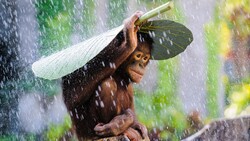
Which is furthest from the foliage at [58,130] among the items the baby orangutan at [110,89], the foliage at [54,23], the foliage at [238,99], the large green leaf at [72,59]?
the large green leaf at [72,59]

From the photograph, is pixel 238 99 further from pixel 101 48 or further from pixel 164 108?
pixel 101 48

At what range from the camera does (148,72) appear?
630 cm

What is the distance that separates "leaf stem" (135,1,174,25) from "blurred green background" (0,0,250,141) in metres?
3.75

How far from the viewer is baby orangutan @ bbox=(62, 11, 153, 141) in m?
1.92

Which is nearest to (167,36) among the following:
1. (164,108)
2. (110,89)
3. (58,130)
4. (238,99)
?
(110,89)

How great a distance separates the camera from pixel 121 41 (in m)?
1.93

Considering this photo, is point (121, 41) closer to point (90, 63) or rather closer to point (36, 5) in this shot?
point (90, 63)

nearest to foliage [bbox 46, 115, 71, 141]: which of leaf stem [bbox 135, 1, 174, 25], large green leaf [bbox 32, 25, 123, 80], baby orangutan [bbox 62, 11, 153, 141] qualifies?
baby orangutan [bbox 62, 11, 153, 141]

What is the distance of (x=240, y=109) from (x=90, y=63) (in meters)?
4.39

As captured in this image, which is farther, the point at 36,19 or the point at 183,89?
the point at 183,89

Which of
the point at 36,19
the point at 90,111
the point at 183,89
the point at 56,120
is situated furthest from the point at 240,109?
the point at 90,111

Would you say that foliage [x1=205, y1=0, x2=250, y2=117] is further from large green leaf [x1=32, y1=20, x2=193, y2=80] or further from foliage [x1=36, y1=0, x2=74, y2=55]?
large green leaf [x1=32, y1=20, x2=193, y2=80]

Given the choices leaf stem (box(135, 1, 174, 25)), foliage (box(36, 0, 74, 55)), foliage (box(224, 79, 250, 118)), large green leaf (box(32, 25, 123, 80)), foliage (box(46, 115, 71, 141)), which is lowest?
foliage (box(224, 79, 250, 118))

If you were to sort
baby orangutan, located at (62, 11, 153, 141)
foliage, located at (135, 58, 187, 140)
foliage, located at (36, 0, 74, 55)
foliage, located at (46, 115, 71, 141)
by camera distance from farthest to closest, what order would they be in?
foliage, located at (135, 58, 187, 140) → foliage, located at (36, 0, 74, 55) → foliage, located at (46, 115, 71, 141) → baby orangutan, located at (62, 11, 153, 141)
